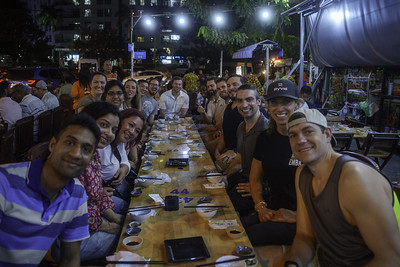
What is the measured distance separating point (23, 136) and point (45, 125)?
1.23 metres

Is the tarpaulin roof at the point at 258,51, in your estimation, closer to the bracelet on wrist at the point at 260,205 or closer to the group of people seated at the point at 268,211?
the bracelet on wrist at the point at 260,205

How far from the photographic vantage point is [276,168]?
3.51m

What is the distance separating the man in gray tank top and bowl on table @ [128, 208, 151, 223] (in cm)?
120

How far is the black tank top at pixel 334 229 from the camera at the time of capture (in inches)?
81.9

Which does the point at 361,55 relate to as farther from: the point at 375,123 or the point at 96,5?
the point at 96,5

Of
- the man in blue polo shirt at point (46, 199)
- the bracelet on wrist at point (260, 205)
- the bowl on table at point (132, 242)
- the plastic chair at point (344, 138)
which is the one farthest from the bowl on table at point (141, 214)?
the plastic chair at point (344, 138)

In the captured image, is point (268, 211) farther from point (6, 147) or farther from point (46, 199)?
point (6, 147)

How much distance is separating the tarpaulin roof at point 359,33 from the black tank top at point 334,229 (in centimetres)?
659

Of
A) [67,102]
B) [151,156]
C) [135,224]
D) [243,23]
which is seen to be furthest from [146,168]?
[243,23]

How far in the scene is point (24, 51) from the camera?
32719 mm

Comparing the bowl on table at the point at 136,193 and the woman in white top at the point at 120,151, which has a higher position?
the woman in white top at the point at 120,151

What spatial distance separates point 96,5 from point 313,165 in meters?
A: 77.6

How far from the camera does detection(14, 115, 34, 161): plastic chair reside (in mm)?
5710

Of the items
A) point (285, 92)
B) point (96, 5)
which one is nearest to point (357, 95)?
point (285, 92)
